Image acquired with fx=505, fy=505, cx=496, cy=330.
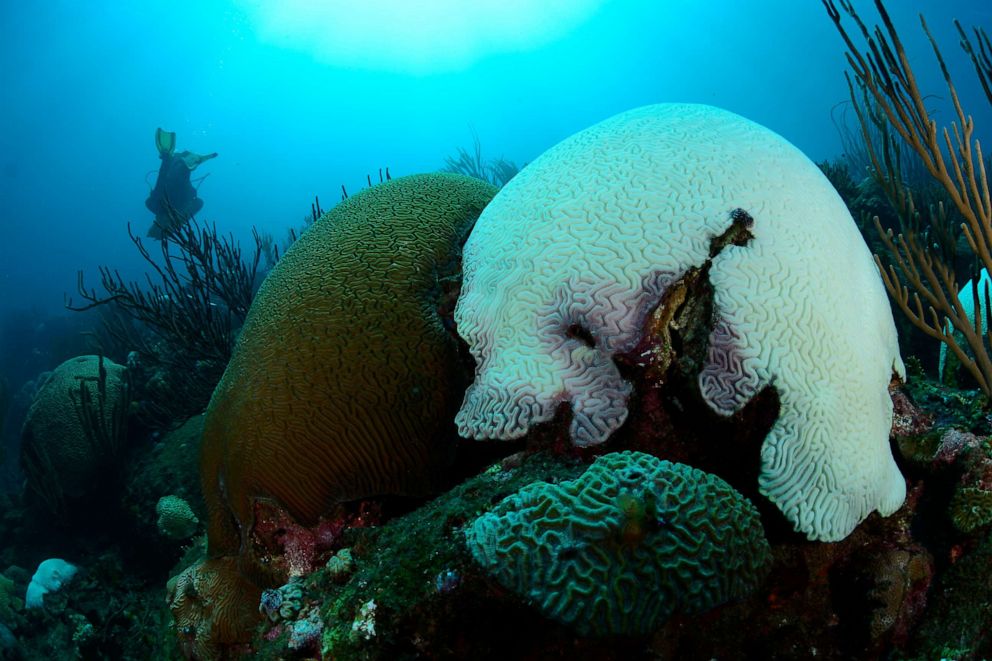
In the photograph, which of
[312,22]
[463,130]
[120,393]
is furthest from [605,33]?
[120,393]

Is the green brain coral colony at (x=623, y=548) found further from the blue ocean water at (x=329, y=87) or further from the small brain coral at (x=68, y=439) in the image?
the blue ocean water at (x=329, y=87)

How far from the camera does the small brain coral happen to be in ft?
20.8

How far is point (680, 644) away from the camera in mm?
1517

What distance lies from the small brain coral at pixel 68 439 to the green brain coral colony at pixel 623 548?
22.7 ft

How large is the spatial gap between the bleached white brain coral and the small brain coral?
6.27 m

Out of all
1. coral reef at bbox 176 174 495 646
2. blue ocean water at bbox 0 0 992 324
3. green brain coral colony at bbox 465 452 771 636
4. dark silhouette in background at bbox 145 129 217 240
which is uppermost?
blue ocean water at bbox 0 0 992 324

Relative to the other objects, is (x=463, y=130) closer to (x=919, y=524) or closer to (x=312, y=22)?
(x=312, y=22)

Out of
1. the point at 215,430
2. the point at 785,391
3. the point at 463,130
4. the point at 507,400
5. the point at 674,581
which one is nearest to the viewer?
the point at 674,581

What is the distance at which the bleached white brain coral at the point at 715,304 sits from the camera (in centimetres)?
→ 193

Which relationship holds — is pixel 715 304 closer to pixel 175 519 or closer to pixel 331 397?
pixel 331 397

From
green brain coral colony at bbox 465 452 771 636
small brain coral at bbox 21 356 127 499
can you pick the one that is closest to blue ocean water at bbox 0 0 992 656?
small brain coral at bbox 21 356 127 499

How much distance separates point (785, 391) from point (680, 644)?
1.00 metres

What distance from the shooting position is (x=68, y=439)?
6441 mm

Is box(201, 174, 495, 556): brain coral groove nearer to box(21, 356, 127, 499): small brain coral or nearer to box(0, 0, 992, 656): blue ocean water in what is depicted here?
box(21, 356, 127, 499): small brain coral
